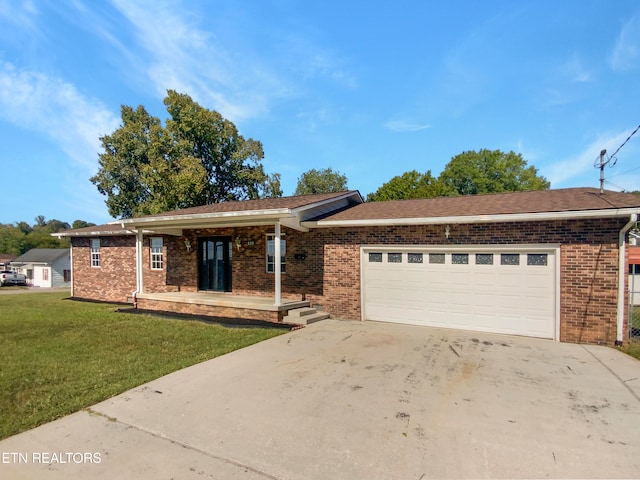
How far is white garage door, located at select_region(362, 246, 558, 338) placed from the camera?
7.57m

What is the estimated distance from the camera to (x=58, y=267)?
36438mm

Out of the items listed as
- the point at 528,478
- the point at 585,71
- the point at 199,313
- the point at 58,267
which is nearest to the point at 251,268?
the point at 199,313

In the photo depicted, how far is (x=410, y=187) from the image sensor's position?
108 ft

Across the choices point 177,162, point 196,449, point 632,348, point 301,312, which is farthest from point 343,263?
point 177,162

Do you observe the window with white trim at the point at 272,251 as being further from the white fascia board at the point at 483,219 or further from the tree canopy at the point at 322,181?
the tree canopy at the point at 322,181

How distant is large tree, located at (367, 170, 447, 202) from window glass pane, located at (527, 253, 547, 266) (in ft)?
81.5


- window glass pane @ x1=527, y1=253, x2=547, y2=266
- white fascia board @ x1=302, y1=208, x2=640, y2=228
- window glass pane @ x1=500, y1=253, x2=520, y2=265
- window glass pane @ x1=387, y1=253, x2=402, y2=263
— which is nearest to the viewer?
white fascia board @ x1=302, y1=208, x2=640, y2=228

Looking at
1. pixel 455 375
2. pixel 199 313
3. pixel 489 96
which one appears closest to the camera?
pixel 455 375

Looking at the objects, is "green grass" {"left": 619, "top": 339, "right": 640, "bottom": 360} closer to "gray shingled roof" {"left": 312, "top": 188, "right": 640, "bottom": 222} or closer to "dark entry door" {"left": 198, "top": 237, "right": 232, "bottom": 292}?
"gray shingled roof" {"left": 312, "top": 188, "right": 640, "bottom": 222}

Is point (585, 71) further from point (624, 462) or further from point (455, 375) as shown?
point (624, 462)

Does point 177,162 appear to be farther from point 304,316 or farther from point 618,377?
point 618,377

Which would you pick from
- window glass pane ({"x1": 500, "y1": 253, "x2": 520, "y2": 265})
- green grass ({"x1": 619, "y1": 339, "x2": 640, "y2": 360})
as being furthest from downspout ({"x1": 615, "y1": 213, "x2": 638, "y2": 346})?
window glass pane ({"x1": 500, "y1": 253, "x2": 520, "y2": 265})

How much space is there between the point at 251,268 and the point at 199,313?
2146 mm

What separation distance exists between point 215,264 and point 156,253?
3.08 m
